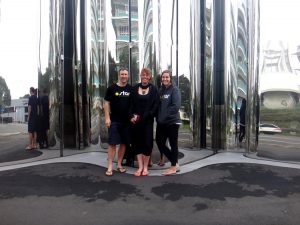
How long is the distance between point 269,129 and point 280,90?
0.61m

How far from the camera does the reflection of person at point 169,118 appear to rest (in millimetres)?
4328

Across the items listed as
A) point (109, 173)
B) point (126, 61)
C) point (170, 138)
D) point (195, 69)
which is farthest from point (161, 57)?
point (109, 173)

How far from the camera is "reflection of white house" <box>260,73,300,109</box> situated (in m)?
5.04

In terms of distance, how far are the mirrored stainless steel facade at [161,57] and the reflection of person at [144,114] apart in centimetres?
80

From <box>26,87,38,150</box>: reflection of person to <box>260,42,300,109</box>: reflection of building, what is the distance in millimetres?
3407

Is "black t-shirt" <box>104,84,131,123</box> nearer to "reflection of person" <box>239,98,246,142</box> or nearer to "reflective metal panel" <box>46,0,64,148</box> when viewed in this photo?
"reflective metal panel" <box>46,0,64,148</box>

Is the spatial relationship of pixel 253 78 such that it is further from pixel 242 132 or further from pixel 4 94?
pixel 4 94

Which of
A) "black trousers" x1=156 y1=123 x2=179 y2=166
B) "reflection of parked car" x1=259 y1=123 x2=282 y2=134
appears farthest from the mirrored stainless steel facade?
"black trousers" x1=156 y1=123 x2=179 y2=166

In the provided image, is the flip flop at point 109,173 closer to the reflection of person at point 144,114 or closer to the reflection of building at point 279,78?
the reflection of person at point 144,114

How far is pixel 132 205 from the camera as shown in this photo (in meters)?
3.13

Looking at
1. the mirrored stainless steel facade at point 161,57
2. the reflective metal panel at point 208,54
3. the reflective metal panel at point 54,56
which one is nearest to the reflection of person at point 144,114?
the mirrored stainless steel facade at point 161,57

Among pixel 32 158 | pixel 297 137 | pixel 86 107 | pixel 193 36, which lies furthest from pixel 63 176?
pixel 297 137

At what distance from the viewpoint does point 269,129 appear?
17.2 feet

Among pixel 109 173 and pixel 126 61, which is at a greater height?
pixel 126 61
